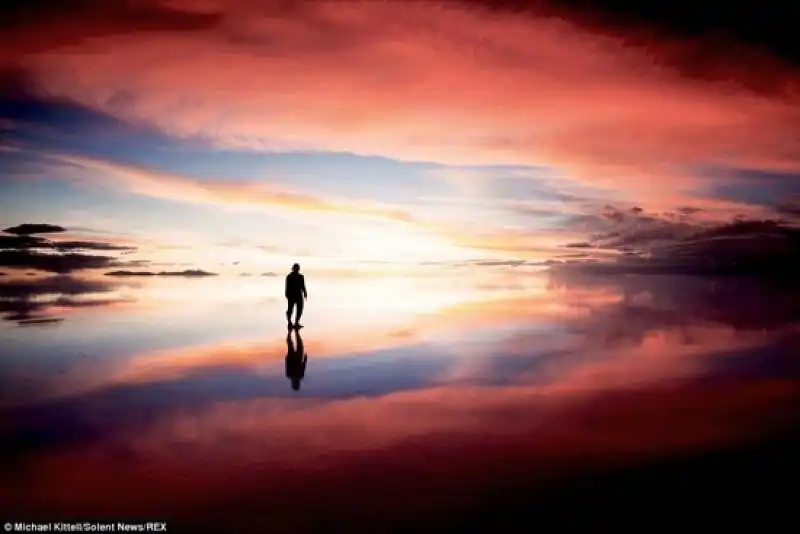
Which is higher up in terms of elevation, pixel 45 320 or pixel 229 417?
pixel 45 320

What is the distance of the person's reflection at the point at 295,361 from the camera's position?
892 cm

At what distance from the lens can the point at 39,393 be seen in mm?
8094

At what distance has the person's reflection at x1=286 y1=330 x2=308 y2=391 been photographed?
8922 millimetres

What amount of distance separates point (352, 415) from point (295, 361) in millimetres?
3607

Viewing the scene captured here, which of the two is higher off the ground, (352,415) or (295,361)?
(295,361)

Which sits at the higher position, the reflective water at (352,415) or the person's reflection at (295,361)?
the person's reflection at (295,361)

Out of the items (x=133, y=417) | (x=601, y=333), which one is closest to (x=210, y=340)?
(x=133, y=417)

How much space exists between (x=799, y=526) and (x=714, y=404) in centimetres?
343

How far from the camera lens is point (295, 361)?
33.9ft

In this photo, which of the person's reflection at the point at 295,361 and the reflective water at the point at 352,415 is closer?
the reflective water at the point at 352,415

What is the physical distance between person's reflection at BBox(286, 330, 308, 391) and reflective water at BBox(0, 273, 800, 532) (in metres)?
0.06

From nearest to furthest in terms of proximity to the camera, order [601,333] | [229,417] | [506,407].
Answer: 1. [229,417]
2. [506,407]
3. [601,333]

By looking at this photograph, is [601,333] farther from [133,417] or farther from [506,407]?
[133,417]

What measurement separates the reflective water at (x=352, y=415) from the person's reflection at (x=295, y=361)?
0.19 ft
